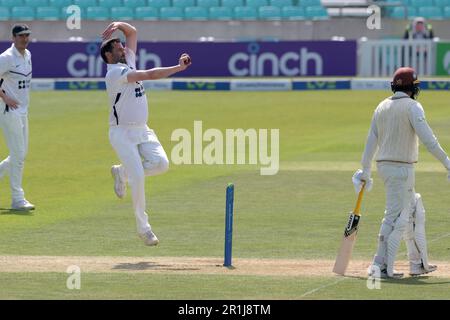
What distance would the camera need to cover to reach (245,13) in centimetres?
4247

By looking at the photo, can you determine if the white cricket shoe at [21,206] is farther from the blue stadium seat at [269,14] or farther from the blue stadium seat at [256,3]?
the blue stadium seat at [256,3]

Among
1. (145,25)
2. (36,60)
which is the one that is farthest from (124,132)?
(145,25)

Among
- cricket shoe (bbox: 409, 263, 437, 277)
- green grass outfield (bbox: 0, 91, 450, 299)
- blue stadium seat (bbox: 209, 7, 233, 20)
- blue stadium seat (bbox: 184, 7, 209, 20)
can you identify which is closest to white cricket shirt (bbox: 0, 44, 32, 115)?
green grass outfield (bbox: 0, 91, 450, 299)

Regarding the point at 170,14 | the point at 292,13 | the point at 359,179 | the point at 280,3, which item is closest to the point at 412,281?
the point at 359,179

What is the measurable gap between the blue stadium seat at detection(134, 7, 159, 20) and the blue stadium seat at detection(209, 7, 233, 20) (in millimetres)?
1863

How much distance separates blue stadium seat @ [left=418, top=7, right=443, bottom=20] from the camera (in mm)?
42812

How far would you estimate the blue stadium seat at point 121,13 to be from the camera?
42.2 m

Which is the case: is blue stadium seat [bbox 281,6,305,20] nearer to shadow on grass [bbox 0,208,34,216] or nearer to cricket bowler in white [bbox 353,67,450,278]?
shadow on grass [bbox 0,208,34,216]

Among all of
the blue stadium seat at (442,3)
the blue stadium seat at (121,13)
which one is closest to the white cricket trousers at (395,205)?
the blue stadium seat at (121,13)

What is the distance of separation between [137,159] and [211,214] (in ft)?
9.94

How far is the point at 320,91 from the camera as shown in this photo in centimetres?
3538

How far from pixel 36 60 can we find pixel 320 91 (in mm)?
8962

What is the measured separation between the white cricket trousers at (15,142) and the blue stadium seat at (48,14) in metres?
27.4
